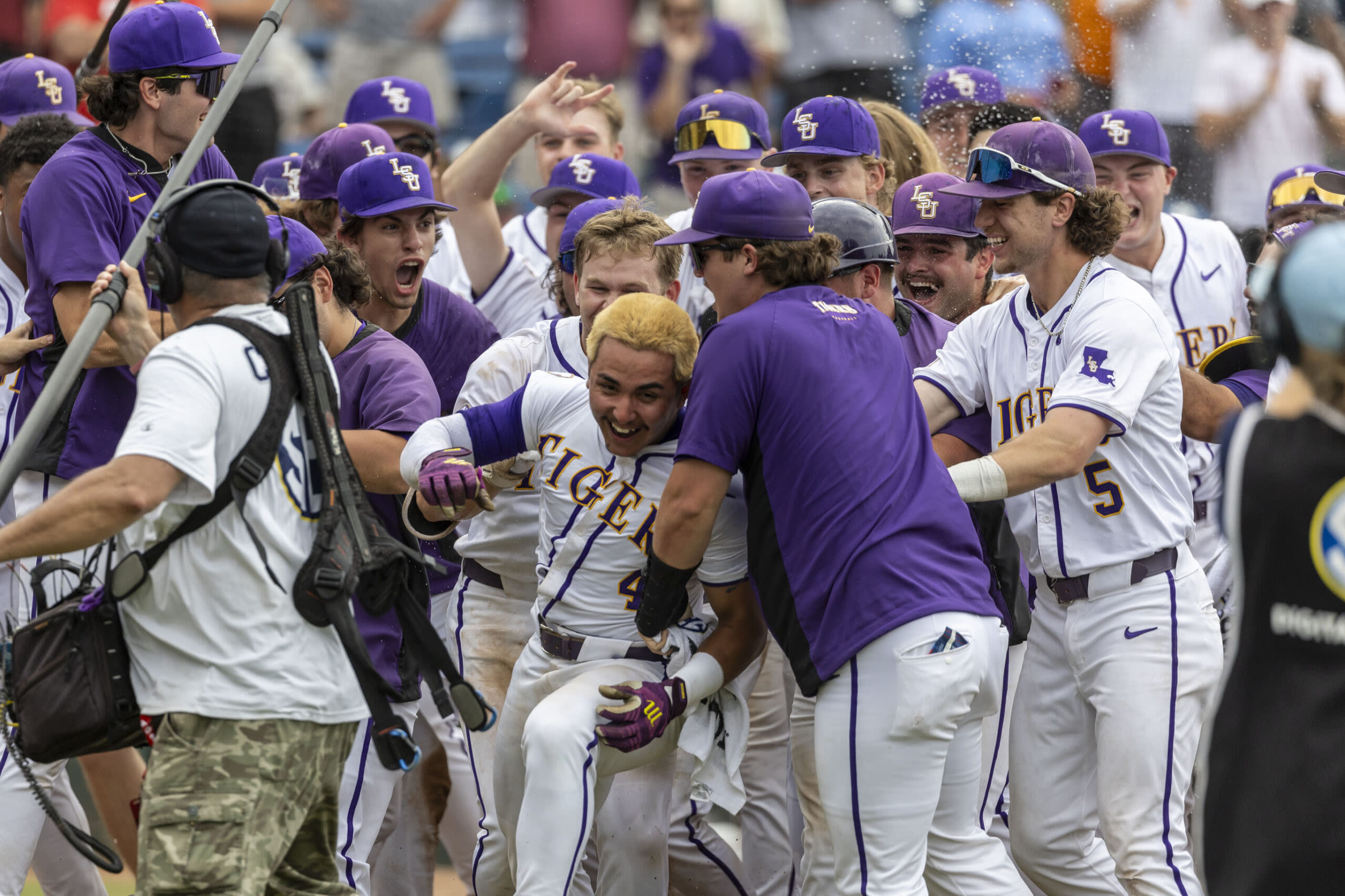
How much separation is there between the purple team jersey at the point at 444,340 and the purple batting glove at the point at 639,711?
4.90 ft

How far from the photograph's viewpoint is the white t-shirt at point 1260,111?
7738 mm

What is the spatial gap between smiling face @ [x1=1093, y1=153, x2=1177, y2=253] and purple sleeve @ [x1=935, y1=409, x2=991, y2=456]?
1709 mm

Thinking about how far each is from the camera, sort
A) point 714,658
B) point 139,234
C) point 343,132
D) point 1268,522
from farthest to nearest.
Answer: point 343,132
point 714,658
point 139,234
point 1268,522

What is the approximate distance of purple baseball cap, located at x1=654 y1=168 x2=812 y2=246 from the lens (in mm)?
3707

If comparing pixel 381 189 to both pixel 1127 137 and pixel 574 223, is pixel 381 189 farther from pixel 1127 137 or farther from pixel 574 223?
pixel 1127 137

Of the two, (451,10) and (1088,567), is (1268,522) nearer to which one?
(1088,567)

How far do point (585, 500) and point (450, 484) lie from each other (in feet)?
1.63

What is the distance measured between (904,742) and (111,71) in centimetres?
276

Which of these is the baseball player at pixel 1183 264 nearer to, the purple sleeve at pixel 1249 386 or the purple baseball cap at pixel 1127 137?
the purple baseball cap at pixel 1127 137

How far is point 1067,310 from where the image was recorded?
4266 mm

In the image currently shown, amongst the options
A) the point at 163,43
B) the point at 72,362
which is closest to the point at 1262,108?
the point at 163,43

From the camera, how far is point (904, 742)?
3.57m

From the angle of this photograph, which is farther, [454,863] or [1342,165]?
[1342,165]

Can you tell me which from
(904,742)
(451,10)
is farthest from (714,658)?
(451,10)
